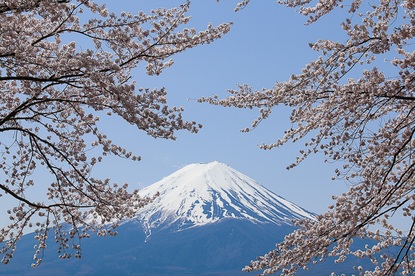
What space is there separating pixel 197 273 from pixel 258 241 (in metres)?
30.9

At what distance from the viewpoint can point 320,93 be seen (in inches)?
202

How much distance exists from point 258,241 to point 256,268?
183m

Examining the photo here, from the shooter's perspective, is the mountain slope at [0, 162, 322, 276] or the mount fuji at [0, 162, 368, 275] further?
the mountain slope at [0, 162, 322, 276]

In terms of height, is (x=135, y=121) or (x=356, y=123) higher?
(x=135, y=121)

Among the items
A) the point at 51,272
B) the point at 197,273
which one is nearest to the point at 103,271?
the point at 51,272

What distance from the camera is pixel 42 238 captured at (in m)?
7.99

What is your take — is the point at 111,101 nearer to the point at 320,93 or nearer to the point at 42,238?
the point at 320,93

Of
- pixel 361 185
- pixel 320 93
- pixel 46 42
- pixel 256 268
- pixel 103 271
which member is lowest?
pixel 256 268

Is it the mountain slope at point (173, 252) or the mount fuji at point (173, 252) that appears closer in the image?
the mount fuji at point (173, 252)

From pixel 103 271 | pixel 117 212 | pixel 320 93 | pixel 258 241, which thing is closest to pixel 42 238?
pixel 117 212

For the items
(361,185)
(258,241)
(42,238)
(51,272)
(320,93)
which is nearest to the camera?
(361,185)

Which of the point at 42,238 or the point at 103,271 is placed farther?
the point at 103,271

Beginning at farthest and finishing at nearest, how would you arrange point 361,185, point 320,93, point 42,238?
point 42,238, point 320,93, point 361,185

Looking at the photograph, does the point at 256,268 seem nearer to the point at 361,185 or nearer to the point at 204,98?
the point at 361,185
